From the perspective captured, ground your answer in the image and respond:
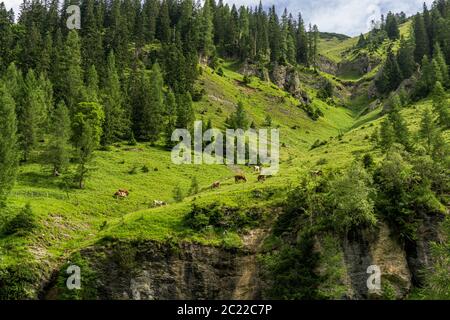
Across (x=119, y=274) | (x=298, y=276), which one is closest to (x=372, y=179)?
(x=298, y=276)

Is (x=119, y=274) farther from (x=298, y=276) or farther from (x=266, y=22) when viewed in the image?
(x=266, y=22)

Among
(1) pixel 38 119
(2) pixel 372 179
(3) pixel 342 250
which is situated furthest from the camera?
(1) pixel 38 119

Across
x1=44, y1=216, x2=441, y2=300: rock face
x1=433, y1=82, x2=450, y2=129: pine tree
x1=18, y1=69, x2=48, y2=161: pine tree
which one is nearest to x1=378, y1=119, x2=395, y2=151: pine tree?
x1=433, y1=82, x2=450, y2=129: pine tree

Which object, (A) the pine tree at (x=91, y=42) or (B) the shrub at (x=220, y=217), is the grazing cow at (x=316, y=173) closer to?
(B) the shrub at (x=220, y=217)

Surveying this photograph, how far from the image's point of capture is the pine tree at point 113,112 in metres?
82.8

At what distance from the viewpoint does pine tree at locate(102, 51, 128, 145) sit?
3258 inches

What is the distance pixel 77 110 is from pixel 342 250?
178ft

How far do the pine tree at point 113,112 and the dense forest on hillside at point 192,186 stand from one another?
301mm

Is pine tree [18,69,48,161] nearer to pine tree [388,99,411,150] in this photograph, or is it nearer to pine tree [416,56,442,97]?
pine tree [388,99,411,150]

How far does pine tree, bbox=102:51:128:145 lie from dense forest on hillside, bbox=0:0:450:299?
11.8 inches

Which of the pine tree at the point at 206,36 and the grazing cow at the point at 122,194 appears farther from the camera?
the pine tree at the point at 206,36

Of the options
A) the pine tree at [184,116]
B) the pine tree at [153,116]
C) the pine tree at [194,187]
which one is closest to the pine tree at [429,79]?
the pine tree at [184,116]

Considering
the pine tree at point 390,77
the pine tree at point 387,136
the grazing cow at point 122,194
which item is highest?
the pine tree at point 390,77

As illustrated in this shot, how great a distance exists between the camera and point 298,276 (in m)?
34.1
